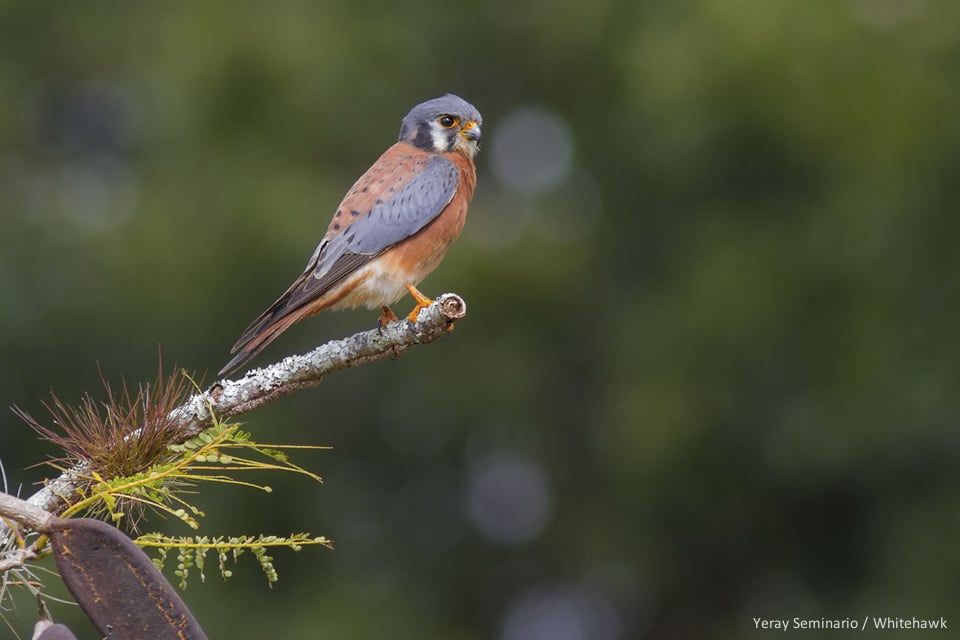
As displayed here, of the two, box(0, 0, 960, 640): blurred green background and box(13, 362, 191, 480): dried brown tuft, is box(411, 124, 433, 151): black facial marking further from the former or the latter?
box(0, 0, 960, 640): blurred green background

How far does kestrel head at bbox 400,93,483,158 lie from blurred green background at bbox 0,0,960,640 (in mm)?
6498

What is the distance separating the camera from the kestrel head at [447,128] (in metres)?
6.03

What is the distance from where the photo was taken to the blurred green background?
12.5m

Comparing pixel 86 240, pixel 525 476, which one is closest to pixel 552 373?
pixel 525 476

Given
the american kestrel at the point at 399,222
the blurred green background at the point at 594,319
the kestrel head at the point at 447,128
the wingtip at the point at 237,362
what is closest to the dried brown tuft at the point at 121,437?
the wingtip at the point at 237,362

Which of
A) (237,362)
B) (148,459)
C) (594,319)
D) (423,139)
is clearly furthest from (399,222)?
(594,319)

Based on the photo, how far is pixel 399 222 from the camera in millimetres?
5367

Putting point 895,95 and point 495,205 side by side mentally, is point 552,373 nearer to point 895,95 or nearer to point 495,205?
point 495,205

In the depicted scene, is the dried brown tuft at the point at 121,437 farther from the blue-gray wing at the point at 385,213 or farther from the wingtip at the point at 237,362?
the blue-gray wing at the point at 385,213

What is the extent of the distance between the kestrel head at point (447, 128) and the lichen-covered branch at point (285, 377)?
94.7 inches

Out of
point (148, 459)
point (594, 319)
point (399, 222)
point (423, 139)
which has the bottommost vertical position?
point (594, 319)

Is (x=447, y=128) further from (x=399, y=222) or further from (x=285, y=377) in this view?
(x=285, y=377)

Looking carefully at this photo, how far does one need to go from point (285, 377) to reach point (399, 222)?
2138 mm

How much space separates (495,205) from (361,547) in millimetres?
3449
